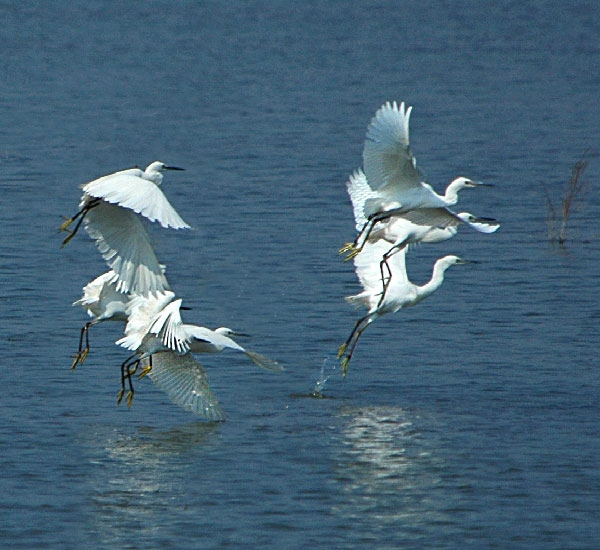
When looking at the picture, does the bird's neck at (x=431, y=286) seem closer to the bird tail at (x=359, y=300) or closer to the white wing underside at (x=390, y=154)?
the bird tail at (x=359, y=300)

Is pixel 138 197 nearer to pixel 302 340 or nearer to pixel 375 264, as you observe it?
pixel 375 264

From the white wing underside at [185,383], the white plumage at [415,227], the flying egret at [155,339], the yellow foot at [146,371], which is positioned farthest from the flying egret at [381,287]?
the yellow foot at [146,371]

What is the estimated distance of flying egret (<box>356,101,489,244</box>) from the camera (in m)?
10.0

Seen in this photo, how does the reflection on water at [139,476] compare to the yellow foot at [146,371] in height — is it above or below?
below

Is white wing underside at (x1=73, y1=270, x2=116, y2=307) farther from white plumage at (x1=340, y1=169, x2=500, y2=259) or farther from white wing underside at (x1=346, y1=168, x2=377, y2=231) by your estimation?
white wing underside at (x1=346, y1=168, x2=377, y2=231)

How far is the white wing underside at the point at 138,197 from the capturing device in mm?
9375

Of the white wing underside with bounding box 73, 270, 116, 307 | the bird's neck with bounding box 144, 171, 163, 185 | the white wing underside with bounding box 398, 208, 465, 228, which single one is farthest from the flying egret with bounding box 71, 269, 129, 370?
the white wing underside with bounding box 398, 208, 465, 228

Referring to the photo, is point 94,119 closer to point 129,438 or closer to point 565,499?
point 129,438

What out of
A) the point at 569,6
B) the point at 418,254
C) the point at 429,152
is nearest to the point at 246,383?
the point at 418,254

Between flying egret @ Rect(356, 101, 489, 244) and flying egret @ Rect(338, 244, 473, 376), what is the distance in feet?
1.50

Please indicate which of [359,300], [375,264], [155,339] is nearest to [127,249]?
[155,339]

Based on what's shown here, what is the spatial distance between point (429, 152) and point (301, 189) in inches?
120

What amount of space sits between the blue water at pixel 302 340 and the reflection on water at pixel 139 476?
19 millimetres

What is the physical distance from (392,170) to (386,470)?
2355 millimetres
